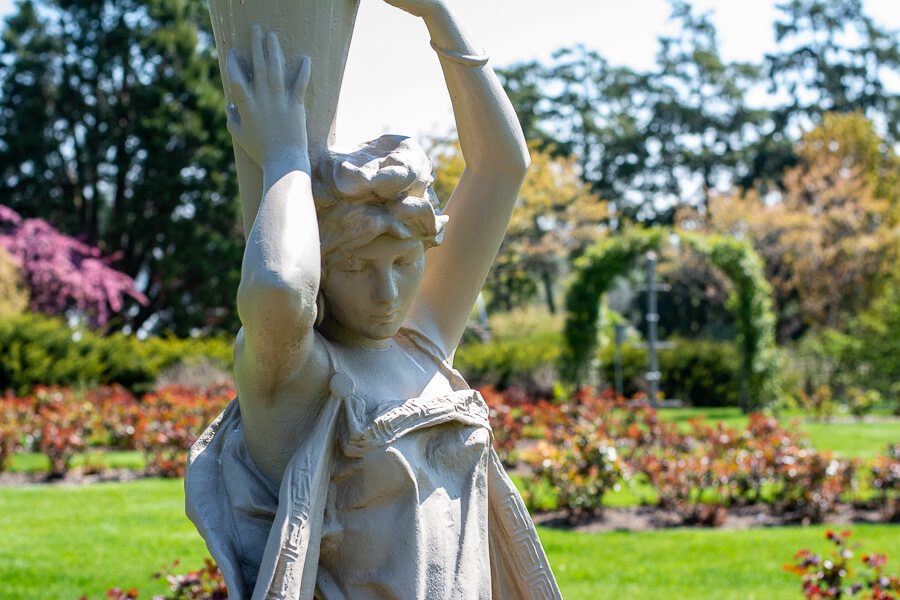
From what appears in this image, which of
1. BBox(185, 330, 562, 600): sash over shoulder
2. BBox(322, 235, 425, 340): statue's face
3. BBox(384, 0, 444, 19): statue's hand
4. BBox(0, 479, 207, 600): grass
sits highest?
BBox(384, 0, 444, 19): statue's hand

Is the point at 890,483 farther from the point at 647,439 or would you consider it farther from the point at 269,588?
the point at 269,588

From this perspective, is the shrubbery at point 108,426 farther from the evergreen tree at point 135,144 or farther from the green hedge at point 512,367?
the evergreen tree at point 135,144

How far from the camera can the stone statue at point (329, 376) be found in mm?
1574

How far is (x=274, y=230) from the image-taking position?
155 centimetres

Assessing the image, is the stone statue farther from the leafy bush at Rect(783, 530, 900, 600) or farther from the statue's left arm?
the leafy bush at Rect(783, 530, 900, 600)

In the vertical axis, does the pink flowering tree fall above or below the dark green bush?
above

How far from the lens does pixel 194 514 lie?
1.70 meters

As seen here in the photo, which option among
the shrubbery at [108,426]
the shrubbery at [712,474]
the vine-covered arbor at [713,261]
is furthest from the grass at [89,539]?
the vine-covered arbor at [713,261]

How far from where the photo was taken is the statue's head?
167 centimetres

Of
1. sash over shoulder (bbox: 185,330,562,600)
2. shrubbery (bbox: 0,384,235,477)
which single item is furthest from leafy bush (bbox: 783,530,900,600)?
shrubbery (bbox: 0,384,235,477)

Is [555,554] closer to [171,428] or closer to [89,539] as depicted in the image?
[89,539]

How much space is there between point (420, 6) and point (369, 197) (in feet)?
1.45

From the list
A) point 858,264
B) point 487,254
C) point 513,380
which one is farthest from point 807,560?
point 858,264

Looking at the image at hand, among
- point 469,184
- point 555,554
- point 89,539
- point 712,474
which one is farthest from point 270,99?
point 712,474
